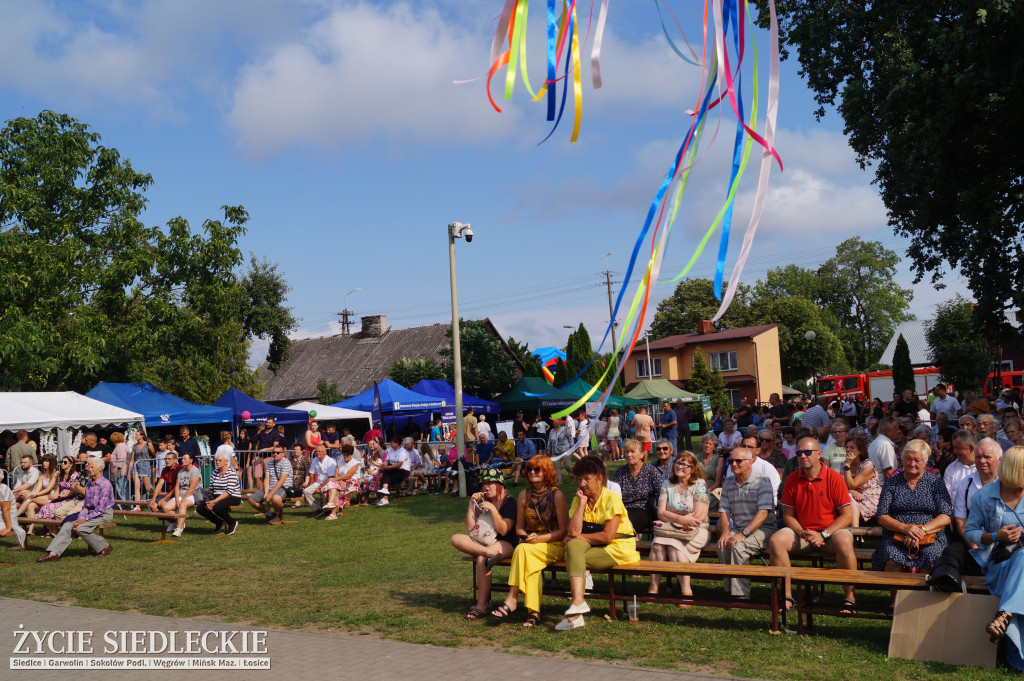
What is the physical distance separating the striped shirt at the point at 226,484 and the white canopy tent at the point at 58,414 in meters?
5.86

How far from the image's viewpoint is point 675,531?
24.4ft

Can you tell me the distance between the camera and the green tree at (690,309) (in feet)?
246

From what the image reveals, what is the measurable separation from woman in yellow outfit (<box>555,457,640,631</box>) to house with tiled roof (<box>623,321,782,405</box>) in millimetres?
53624

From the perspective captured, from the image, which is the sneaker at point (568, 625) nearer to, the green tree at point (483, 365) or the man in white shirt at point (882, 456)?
the man in white shirt at point (882, 456)

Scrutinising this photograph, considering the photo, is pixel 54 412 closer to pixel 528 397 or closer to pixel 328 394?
pixel 528 397

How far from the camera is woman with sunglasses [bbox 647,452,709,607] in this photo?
7348 millimetres

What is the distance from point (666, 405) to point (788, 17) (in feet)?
35.9

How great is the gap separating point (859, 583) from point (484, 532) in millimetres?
3017

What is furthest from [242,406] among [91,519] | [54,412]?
[91,519]

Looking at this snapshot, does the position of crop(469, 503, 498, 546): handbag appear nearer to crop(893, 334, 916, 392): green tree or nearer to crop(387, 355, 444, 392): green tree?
crop(387, 355, 444, 392): green tree

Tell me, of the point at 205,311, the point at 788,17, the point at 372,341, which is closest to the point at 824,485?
the point at 788,17

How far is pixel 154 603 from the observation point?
811cm

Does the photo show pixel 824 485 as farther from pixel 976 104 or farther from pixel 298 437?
pixel 298 437

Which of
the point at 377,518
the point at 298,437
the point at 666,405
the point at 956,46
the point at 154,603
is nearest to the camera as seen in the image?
the point at 154,603
